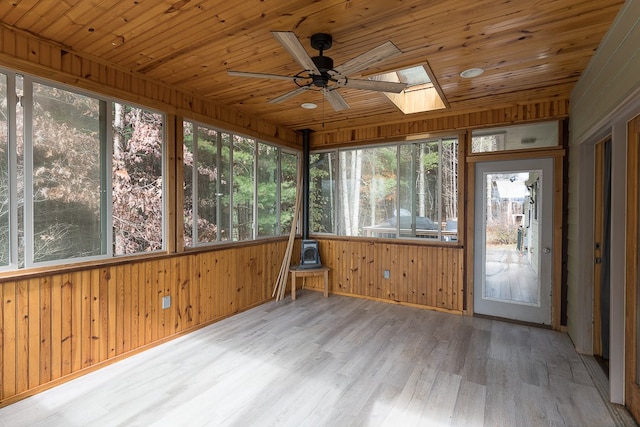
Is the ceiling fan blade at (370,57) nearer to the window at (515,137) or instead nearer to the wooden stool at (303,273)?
the window at (515,137)

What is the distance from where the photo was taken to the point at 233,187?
4.24 metres

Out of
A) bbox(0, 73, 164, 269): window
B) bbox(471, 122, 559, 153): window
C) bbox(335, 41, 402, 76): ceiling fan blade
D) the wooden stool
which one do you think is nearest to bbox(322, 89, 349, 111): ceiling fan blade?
bbox(335, 41, 402, 76): ceiling fan blade

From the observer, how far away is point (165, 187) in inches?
133

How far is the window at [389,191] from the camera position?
4.44 metres

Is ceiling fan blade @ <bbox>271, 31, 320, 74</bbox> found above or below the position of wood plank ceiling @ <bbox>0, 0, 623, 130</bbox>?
below

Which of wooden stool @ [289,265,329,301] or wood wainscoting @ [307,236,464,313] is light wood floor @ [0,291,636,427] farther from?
wooden stool @ [289,265,329,301]

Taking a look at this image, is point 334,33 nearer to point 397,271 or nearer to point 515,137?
point 515,137

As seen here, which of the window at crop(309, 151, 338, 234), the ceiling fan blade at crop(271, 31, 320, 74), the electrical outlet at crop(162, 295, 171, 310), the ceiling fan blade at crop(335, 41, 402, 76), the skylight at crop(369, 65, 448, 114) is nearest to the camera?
the ceiling fan blade at crop(271, 31, 320, 74)

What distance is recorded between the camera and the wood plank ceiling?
208 centimetres

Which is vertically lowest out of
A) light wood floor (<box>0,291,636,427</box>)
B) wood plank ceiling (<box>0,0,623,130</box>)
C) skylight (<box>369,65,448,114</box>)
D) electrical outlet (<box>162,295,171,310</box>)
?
light wood floor (<box>0,291,636,427</box>)

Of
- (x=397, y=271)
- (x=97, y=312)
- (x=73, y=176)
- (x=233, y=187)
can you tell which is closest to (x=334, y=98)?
(x=233, y=187)

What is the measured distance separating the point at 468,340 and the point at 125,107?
428 cm

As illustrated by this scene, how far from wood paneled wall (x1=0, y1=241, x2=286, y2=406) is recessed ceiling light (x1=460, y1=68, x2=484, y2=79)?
3367 mm

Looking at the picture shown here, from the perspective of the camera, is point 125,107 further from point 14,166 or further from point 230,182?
point 230,182
